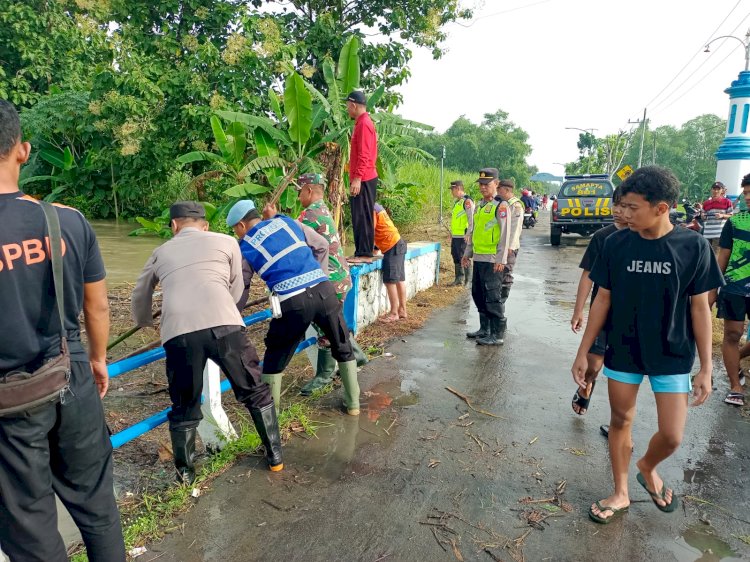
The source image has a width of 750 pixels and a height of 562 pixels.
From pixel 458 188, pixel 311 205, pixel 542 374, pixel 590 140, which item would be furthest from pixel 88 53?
pixel 590 140

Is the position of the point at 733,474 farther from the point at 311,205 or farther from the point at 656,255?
the point at 311,205

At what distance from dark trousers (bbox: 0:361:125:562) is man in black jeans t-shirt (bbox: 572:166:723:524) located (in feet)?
8.19

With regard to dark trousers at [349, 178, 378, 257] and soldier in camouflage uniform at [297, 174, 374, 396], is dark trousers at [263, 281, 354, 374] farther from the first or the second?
dark trousers at [349, 178, 378, 257]

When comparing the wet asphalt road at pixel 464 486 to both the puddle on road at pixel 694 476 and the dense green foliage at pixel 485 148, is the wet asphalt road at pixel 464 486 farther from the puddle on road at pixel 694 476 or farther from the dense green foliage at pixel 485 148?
the dense green foliage at pixel 485 148

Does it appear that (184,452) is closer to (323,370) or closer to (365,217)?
(323,370)

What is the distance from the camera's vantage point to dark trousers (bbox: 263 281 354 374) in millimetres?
3850

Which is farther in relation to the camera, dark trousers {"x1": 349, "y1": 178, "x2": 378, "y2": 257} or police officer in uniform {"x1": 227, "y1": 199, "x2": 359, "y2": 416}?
dark trousers {"x1": 349, "y1": 178, "x2": 378, "y2": 257}

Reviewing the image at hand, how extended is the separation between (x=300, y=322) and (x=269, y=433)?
80cm

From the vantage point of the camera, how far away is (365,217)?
20.5ft

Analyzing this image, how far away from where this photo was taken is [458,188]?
31.5 ft

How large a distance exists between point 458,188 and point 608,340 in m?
6.85

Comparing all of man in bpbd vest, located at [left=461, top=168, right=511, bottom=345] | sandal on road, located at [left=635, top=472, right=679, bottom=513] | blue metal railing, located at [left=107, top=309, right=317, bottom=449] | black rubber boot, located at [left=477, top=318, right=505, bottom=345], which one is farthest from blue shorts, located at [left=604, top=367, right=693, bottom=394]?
black rubber boot, located at [left=477, top=318, right=505, bottom=345]

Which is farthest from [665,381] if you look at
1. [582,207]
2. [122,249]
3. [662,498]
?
[582,207]

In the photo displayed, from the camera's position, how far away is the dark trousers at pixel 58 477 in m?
2.04
